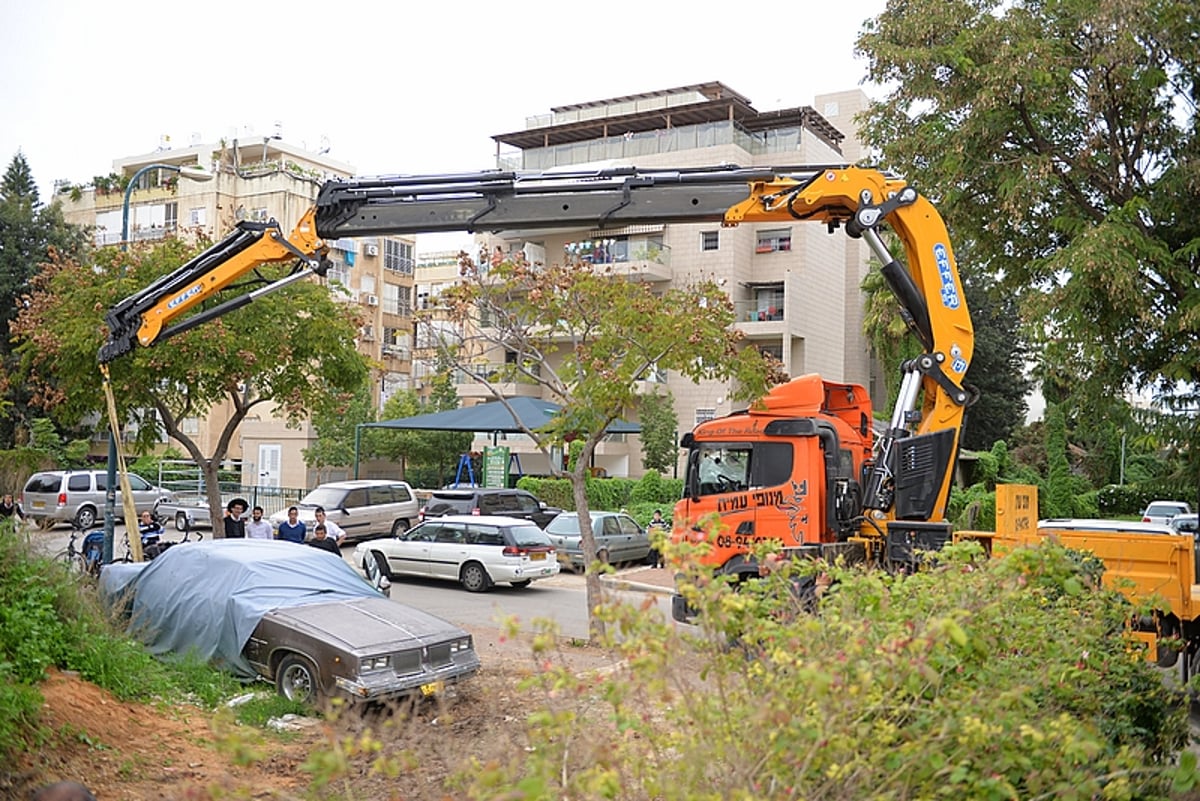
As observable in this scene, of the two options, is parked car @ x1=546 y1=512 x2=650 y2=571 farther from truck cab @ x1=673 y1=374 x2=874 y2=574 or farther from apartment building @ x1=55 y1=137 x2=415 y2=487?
apartment building @ x1=55 y1=137 x2=415 y2=487

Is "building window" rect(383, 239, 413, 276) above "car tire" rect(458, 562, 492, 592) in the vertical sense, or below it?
above

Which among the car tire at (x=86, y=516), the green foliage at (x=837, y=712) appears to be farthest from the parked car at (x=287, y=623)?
the car tire at (x=86, y=516)

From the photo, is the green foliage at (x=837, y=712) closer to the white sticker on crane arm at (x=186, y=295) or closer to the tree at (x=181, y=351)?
the white sticker on crane arm at (x=186, y=295)

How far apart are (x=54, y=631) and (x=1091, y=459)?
40989 mm

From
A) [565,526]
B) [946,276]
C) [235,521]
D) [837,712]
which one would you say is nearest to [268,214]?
[565,526]

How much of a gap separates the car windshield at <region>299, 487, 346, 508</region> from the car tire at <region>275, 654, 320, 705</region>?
18.0 meters

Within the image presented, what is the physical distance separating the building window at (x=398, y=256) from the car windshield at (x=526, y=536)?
3650 centimetres

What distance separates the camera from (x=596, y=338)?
15.9 m

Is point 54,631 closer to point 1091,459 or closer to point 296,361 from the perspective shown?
point 296,361

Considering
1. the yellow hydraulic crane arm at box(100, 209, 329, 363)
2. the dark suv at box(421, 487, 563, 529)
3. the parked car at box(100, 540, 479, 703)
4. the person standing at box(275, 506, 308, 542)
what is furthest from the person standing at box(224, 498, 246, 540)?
the dark suv at box(421, 487, 563, 529)

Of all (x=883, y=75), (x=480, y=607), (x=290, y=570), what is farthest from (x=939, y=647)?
(x=480, y=607)

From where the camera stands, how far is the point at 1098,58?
556 inches

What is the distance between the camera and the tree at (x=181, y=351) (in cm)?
1803

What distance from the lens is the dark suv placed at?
89.7 feet
